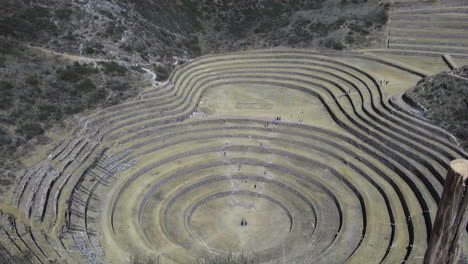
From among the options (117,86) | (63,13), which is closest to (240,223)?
(117,86)

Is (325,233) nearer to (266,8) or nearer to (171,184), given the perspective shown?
(171,184)

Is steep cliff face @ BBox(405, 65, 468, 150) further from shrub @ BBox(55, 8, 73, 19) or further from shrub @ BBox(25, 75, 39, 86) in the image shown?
shrub @ BBox(55, 8, 73, 19)

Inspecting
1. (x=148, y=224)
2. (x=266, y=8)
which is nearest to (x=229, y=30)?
(x=266, y=8)

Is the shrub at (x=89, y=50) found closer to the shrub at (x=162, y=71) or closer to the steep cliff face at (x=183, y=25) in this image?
the steep cliff face at (x=183, y=25)

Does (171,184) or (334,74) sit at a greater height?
(334,74)

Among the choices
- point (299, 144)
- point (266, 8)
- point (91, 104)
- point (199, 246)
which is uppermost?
point (266, 8)

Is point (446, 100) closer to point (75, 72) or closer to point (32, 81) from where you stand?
point (75, 72)
